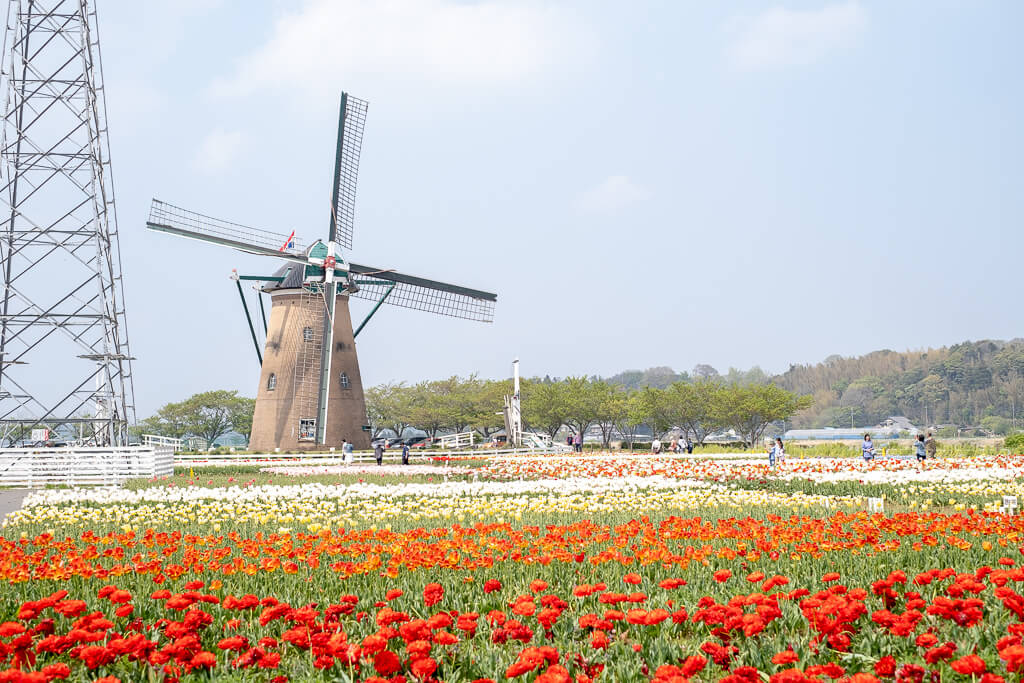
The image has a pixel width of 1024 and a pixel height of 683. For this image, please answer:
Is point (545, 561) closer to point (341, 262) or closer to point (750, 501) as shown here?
point (750, 501)

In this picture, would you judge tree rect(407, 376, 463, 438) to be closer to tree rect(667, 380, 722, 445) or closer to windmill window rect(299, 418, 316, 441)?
tree rect(667, 380, 722, 445)

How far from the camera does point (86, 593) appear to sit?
6.18 metres

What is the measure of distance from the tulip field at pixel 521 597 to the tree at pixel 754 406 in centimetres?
4323

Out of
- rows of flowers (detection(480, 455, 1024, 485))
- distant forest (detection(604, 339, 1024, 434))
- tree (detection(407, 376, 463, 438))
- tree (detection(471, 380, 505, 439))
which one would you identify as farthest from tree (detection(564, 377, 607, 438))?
distant forest (detection(604, 339, 1024, 434))

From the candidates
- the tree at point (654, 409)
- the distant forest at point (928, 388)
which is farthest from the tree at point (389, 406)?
the distant forest at point (928, 388)

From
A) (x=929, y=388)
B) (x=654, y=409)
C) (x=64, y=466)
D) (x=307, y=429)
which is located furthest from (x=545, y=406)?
(x=929, y=388)

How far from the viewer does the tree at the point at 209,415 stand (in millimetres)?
74812

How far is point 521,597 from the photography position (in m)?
5.23

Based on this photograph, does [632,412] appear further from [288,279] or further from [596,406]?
[288,279]

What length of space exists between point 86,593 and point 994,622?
237 inches

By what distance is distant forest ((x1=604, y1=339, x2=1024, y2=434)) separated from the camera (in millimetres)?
142000

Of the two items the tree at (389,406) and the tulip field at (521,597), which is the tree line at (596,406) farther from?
the tulip field at (521,597)

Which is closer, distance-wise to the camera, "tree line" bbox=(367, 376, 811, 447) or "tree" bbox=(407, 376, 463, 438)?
"tree line" bbox=(367, 376, 811, 447)

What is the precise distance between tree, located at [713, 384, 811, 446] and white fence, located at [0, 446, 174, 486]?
40796mm
